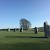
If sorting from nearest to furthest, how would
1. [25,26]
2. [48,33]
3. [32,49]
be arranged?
[32,49], [48,33], [25,26]

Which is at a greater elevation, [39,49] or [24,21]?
[24,21]

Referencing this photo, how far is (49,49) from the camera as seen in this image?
37.0ft

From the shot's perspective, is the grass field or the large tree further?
the large tree

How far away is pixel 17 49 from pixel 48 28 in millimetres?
14459

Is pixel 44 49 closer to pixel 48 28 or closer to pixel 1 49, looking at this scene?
pixel 1 49

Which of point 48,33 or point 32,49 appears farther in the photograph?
point 48,33

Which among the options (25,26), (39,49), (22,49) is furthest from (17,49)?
(25,26)

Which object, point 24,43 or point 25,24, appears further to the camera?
point 25,24

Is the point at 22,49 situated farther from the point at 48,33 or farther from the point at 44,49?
the point at 48,33

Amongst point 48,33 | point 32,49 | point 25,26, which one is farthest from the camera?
point 25,26

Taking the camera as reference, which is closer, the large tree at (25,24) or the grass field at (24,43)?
the grass field at (24,43)

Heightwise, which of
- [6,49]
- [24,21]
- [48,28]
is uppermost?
[24,21]

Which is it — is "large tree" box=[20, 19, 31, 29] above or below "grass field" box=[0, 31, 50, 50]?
above

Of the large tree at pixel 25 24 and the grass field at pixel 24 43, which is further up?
the large tree at pixel 25 24
